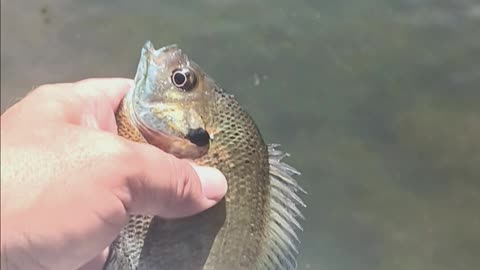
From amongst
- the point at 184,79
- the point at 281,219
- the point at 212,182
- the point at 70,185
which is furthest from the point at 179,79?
the point at 70,185

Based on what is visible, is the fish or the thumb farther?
the fish

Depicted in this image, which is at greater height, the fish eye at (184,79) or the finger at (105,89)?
the fish eye at (184,79)

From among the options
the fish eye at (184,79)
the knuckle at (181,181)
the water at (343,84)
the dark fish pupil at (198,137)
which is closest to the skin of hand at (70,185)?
the knuckle at (181,181)

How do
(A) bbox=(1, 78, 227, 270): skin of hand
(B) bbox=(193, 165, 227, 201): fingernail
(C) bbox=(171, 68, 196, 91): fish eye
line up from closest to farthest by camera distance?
(A) bbox=(1, 78, 227, 270): skin of hand, (B) bbox=(193, 165, 227, 201): fingernail, (C) bbox=(171, 68, 196, 91): fish eye

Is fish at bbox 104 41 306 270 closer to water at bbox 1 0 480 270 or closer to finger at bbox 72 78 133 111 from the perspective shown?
finger at bbox 72 78 133 111

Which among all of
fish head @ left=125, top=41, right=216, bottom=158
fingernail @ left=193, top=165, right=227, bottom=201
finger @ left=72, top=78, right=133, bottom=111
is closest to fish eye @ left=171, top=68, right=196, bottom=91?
fish head @ left=125, top=41, right=216, bottom=158

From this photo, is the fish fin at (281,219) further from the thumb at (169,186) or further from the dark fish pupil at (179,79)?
the dark fish pupil at (179,79)

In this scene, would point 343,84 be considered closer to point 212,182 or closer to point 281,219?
point 281,219
